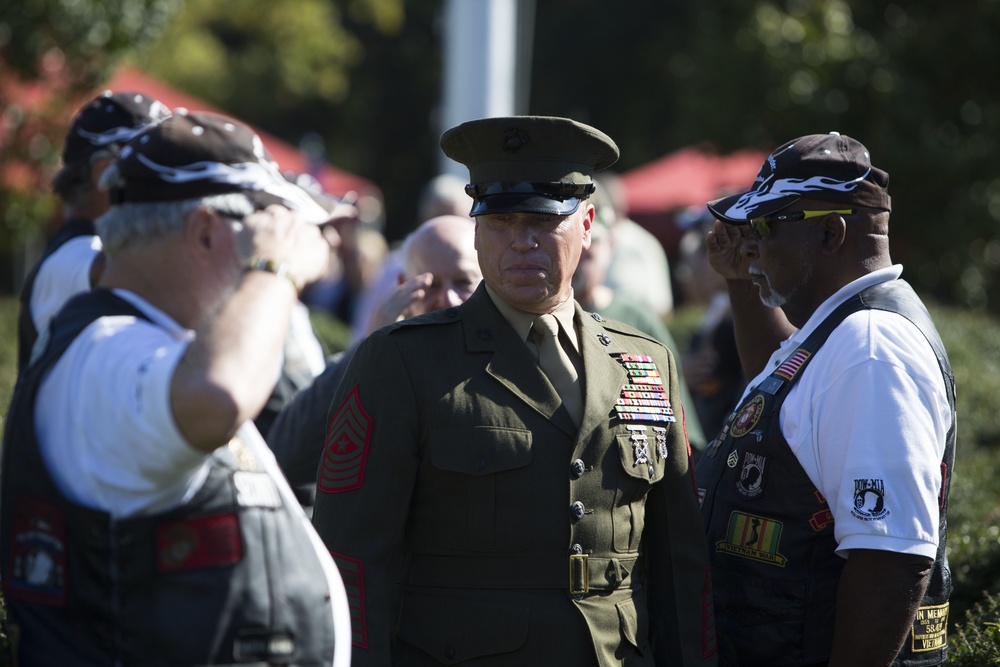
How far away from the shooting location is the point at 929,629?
3.03 metres

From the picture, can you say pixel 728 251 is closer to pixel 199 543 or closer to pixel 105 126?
pixel 199 543

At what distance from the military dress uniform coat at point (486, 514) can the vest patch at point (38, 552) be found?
0.76 metres

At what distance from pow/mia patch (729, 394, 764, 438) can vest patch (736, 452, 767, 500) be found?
8 centimetres

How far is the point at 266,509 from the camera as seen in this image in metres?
2.25

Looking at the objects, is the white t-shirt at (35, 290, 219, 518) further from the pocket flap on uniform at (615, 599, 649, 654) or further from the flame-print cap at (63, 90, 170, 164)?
the flame-print cap at (63, 90, 170, 164)

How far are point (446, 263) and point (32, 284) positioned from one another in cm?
154

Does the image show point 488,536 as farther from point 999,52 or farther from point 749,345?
point 999,52

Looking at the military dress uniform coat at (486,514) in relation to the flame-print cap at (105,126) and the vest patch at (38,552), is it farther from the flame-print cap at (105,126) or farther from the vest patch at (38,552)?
the flame-print cap at (105,126)

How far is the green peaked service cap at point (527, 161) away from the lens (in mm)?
3025

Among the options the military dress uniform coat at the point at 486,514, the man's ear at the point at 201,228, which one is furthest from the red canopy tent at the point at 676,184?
the man's ear at the point at 201,228

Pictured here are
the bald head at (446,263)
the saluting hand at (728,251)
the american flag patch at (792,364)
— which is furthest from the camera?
the bald head at (446,263)

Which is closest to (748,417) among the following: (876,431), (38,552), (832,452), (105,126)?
(832,452)

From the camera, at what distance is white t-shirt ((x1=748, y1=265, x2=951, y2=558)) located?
109 inches

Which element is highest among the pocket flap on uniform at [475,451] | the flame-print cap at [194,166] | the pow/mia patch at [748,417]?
the flame-print cap at [194,166]
